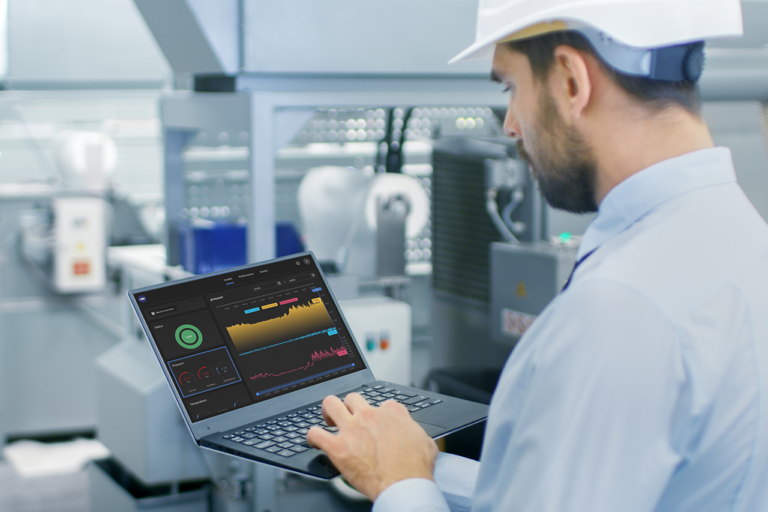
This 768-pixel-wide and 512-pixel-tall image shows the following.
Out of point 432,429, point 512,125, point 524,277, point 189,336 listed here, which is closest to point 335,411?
point 432,429

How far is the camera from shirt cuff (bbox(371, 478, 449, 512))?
765mm

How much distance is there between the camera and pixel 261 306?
109 centimetres

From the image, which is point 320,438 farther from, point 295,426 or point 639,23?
point 639,23

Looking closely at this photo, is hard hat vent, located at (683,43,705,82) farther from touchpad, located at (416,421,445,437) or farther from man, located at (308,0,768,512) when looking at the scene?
touchpad, located at (416,421,445,437)

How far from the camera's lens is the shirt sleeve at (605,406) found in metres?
0.56


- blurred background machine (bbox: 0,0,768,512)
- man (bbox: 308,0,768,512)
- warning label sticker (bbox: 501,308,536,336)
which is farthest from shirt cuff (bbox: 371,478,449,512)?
warning label sticker (bbox: 501,308,536,336)

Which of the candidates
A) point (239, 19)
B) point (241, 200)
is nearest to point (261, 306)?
point (239, 19)

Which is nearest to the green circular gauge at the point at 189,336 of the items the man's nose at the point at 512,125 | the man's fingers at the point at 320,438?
the man's fingers at the point at 320,438

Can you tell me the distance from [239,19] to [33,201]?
1.97m

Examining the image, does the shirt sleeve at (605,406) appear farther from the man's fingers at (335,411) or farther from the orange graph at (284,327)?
the orange graph at (284,327)

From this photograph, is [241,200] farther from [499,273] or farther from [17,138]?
[17,138]

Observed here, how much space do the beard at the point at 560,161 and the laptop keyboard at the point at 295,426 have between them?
41cm

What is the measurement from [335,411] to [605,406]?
40 centimetres

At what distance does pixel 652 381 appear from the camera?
0.56 m
